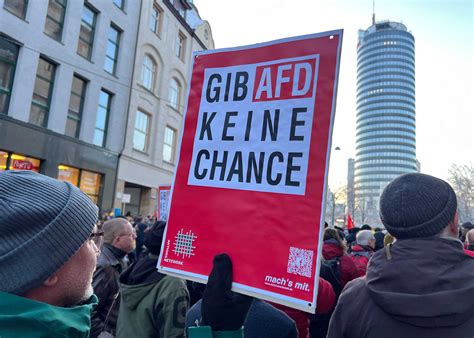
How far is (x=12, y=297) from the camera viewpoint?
1.13 meters

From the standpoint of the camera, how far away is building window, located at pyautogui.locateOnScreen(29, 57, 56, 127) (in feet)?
50.5

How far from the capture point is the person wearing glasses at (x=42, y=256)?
1.15m

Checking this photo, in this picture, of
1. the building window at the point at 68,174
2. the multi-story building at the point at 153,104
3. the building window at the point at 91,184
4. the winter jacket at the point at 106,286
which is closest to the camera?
the winter jacket at the point at 106,286

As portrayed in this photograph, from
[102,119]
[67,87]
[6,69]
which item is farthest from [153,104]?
[6,69]

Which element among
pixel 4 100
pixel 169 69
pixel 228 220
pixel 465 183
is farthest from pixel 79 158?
pixel 465 183

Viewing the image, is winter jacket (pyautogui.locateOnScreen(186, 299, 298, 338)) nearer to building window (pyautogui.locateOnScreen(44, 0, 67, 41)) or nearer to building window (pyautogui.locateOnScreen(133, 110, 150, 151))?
building window (pyautogui.locateOnScreen(44, 0, 67, 41))

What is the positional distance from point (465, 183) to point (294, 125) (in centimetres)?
4359

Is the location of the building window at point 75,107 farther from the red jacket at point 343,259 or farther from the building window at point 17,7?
the red jacket at point 343,259

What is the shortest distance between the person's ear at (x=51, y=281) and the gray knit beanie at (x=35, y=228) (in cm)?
4

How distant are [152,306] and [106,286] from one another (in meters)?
0.91

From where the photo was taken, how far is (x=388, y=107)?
118m

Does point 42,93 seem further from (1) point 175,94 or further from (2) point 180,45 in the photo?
(2) point 180,45

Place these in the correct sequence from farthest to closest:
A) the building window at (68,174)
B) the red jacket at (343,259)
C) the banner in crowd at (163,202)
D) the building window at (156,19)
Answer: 1. the building window at (156,19)
2. the building window at (68,174)
3. the banner in crowd at (163,202)
4. the red jacket at (343,259)

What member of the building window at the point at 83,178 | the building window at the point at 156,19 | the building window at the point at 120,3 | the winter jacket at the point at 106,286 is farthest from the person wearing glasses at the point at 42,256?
the building window at the point at 156,19
